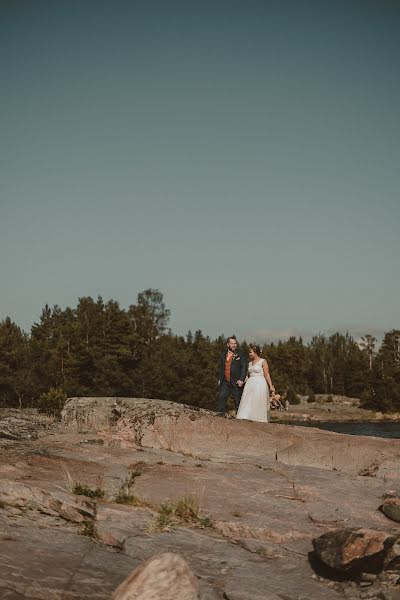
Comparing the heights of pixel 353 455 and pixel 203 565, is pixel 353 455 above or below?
above

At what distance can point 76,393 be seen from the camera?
62.9 m

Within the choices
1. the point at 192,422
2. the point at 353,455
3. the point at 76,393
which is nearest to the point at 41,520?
the point at 192,422

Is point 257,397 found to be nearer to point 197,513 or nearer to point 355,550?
point 197,513

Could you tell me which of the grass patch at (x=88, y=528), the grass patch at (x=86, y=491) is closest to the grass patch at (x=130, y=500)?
the grass patch at (x=86, y=491)

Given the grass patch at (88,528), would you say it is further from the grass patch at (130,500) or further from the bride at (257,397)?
the bride at (257,397)

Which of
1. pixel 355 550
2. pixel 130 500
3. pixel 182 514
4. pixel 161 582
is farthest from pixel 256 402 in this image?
pixel 161 582

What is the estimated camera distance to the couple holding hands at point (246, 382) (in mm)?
13656

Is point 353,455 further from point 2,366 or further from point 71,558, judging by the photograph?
point 2,366

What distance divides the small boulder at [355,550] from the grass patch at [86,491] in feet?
9.36

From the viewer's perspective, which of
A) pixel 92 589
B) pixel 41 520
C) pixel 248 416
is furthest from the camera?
pixel 248 416

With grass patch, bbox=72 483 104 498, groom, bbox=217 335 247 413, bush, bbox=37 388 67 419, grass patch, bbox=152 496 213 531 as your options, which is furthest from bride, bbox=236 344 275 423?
grass patch, bbox=152 496 213 531

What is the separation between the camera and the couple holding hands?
13.7m

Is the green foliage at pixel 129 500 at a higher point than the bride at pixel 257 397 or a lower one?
lower

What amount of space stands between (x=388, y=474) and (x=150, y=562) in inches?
233
